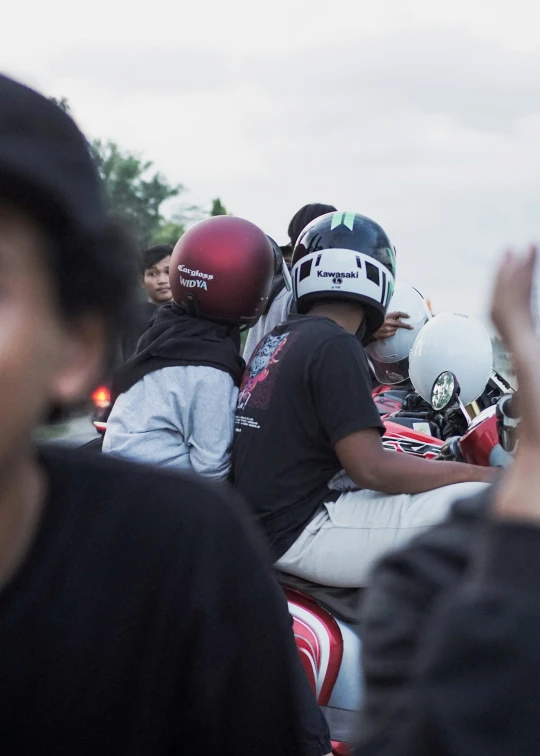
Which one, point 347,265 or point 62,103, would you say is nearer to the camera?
point 62,103

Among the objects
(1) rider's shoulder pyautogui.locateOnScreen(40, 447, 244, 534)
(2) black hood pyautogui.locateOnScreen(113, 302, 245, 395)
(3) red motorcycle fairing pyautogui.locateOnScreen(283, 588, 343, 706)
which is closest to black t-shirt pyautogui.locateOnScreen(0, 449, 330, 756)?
(1) rider's shoulder pyautogui.locateOnScreen(40, 447, 244, 534)

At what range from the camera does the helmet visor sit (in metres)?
5.21

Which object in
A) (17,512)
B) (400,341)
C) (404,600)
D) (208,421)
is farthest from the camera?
(400,341)

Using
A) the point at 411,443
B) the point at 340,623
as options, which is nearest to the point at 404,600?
the point at 340,623

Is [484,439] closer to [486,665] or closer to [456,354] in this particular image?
[456,354]

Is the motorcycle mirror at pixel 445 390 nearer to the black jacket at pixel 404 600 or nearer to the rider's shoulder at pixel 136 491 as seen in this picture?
the rider's shoulder at pixel 136 491

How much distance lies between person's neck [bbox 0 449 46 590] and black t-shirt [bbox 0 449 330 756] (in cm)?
1

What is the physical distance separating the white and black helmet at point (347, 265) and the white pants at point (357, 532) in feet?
2.43

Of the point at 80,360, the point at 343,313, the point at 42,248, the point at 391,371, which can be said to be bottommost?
the point at 391,371

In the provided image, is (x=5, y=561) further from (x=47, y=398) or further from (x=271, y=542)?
(x=271, y=542)

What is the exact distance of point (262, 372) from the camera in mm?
3170

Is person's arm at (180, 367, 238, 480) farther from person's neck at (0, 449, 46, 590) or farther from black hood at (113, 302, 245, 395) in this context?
person's neck at (0, 449, 46, 590)

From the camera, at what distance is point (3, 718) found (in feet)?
3.86

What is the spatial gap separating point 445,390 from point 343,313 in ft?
2.98
